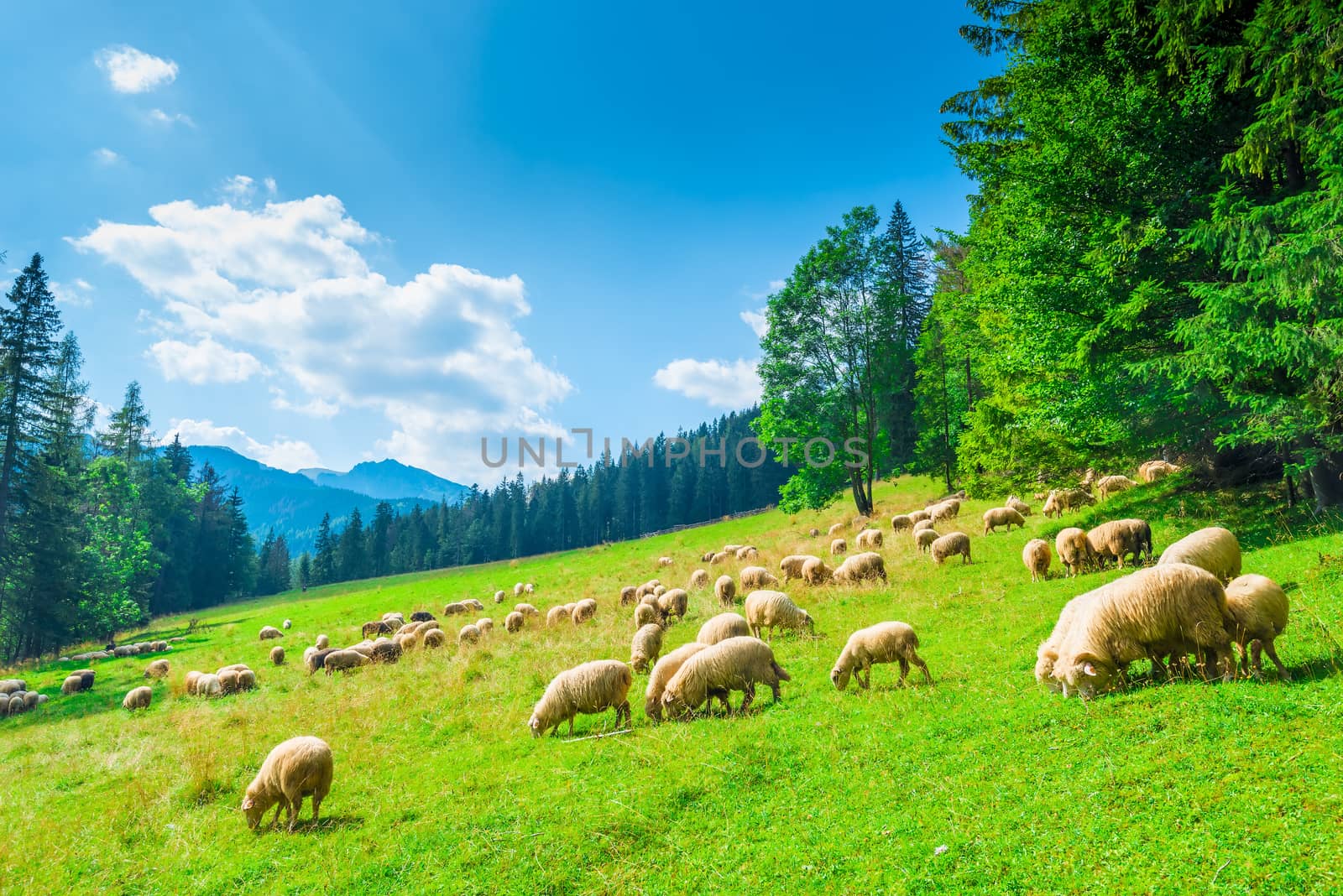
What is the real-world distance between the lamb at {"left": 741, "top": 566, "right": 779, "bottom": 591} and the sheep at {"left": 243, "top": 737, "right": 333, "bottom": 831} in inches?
508

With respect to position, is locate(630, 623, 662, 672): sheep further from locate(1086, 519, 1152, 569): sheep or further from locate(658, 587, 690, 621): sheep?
locate(1086, 519, 1152, 569): sheep

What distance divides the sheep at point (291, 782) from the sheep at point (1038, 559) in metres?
14.8

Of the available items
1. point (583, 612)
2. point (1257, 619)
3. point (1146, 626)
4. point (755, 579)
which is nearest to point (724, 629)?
point (755, 579)

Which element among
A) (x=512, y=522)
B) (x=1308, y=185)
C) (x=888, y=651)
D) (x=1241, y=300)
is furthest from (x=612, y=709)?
(x=512, y=522)

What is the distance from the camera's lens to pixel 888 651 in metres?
9.30

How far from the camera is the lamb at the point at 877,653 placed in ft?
30.3

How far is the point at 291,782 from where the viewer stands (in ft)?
27.3

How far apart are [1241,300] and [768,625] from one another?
11.4 m

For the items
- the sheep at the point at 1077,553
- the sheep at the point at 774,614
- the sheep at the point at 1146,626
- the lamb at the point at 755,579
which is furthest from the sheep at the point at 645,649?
the sheep at the point at 1077,553

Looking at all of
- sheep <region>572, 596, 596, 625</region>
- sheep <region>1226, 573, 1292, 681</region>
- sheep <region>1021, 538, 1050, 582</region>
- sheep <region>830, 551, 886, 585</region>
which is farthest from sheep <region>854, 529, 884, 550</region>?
sheep <region>1226, 573, 1292, 681</region>

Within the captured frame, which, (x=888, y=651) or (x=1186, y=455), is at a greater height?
(x=1186, y=455)

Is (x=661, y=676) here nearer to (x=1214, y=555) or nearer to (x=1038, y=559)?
(x=1038, y=559)

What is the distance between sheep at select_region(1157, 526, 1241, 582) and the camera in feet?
31.2

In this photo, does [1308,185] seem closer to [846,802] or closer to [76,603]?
[846,802]
